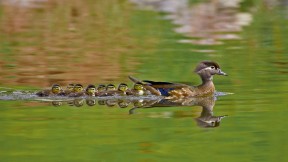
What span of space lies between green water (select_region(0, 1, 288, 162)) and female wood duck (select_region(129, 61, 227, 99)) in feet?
1.16

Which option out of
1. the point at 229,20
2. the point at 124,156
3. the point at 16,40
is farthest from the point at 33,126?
the point at 229,20

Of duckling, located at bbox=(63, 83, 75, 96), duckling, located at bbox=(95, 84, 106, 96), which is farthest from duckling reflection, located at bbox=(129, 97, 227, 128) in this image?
duckling, located at bbox=(63, 83, 75, 96)

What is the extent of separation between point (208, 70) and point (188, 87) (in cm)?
58

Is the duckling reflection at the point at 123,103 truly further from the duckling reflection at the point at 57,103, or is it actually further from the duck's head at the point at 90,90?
the duckling reflection at the point at 57,103

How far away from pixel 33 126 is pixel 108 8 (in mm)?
21630

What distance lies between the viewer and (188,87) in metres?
17.3

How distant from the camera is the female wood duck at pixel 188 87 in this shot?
17.0 m

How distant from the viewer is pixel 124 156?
1192 centimetres

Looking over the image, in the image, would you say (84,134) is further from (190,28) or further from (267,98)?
(190,28)

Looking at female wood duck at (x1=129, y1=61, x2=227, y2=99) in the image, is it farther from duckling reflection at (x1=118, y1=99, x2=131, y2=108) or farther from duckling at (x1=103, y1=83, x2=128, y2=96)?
duckling reflection at (x1=118, y1=99, x2=131, y2=108)

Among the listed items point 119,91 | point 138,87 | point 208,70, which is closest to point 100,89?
point 119,91

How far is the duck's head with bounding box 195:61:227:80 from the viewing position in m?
17.6

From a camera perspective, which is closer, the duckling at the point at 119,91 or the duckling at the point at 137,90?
the duckling at the point at 119,91

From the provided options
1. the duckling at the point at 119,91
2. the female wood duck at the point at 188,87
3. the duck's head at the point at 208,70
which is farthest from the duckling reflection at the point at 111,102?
the duck's head at the point at 208,70
